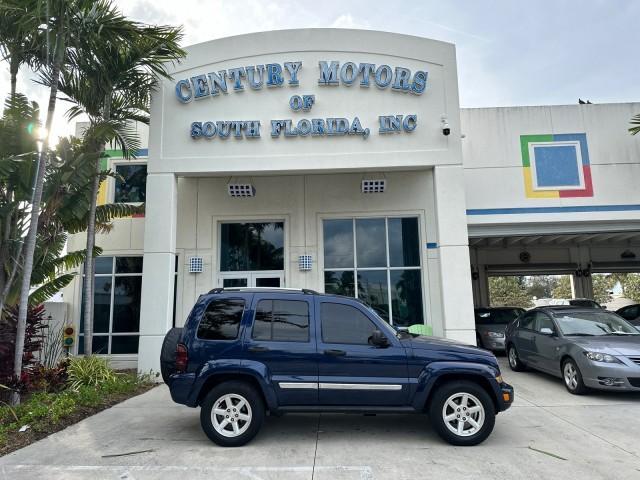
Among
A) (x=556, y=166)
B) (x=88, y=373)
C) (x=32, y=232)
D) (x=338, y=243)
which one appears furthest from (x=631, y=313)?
(x=32, y=232)

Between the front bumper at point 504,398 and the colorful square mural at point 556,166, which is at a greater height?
the colorful square mural at point 556,166

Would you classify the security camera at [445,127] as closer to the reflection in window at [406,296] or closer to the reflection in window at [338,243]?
the reflection in window at [338,243]

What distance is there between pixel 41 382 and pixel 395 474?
258 inches

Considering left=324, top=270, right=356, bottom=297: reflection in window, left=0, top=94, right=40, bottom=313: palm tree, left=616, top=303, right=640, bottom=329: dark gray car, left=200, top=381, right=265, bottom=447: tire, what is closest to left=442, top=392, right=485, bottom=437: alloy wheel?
left=200, top=381, right=265, bottom=447: tire

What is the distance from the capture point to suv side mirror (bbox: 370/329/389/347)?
549 cm

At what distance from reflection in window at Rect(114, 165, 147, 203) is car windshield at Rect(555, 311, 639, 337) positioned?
11.6 m

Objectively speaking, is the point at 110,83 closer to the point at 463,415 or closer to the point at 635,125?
the point at 463,415

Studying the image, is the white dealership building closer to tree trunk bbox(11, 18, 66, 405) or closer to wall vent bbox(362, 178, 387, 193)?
wall vent bbox(362, 178, 387, 193)

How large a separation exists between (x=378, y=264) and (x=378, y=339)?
654 centimetres

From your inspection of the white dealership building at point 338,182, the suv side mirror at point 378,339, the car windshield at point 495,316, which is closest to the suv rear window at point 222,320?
the suv side mirror at point 378,339

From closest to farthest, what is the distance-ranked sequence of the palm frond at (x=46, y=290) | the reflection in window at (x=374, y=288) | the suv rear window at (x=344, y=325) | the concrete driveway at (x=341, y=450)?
the concrete driveway at (x=341, y=450) < the suv rear window at (x=344, y=325) < the palm frond at (x=46, y=290) < the reflection in window at (x=374, y=288)

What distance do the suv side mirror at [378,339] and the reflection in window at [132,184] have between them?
33.7 feet

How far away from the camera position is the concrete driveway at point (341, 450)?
4699 mm

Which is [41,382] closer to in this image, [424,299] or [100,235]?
[100,235]
